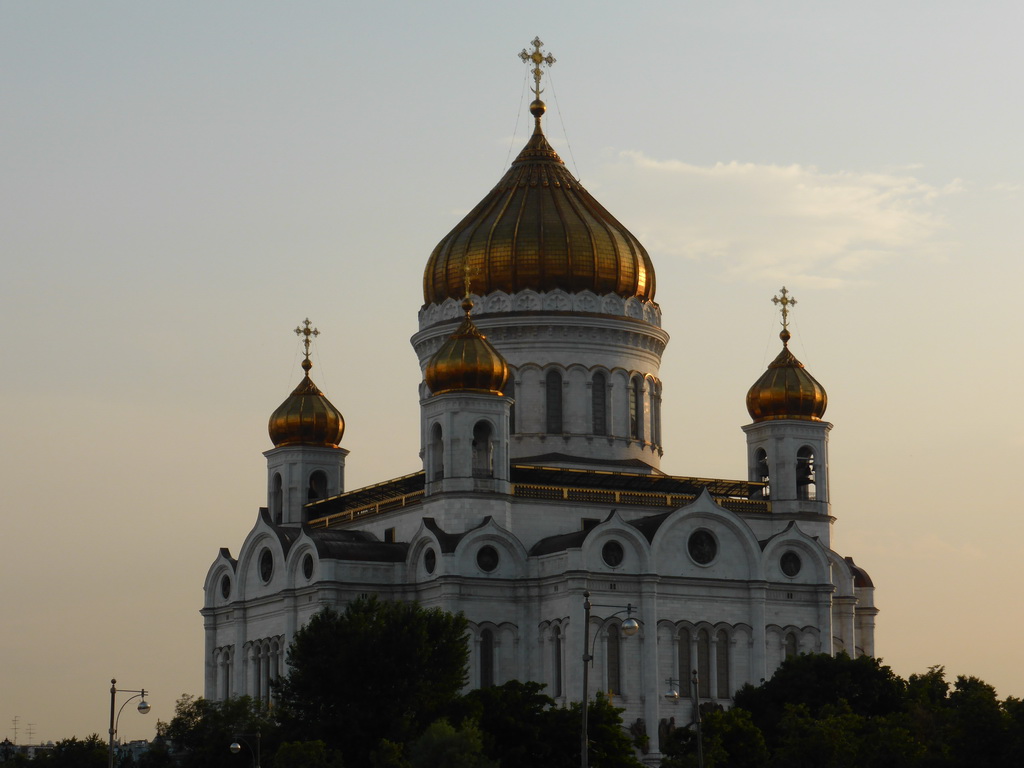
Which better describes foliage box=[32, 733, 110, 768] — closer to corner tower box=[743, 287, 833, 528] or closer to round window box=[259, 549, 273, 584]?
round window box=[259, 549, 273, 584]

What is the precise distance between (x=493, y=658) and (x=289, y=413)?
13143mm

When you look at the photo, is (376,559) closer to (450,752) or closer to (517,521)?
(517,521)

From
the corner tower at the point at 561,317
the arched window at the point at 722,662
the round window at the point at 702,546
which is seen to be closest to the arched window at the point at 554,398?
the corner tower at the point at 561,317

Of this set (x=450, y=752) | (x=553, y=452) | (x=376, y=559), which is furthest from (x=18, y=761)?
(x=450, y=752)

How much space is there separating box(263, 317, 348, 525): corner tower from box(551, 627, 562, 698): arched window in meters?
12.1

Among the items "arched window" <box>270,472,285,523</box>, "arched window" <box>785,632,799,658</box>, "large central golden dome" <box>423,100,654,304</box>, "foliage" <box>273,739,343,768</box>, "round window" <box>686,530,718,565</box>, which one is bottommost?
"foliage" <box>273,739,343,768</box>

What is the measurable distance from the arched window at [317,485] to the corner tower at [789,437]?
529 inches

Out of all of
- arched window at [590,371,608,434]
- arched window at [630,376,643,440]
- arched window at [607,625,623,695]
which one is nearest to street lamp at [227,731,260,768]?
arched window at [607,625,623,695]

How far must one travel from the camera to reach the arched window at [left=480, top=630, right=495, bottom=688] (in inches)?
2392

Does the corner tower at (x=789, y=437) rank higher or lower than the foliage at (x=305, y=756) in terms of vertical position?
higher

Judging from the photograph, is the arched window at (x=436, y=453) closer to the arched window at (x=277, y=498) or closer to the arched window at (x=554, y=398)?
Answer: the arched window at (x=554, y=398)

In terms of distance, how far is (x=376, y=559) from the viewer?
62.5m

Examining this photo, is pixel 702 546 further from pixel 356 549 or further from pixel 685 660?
pixel 356 549

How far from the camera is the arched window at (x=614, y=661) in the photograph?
2352 inches
